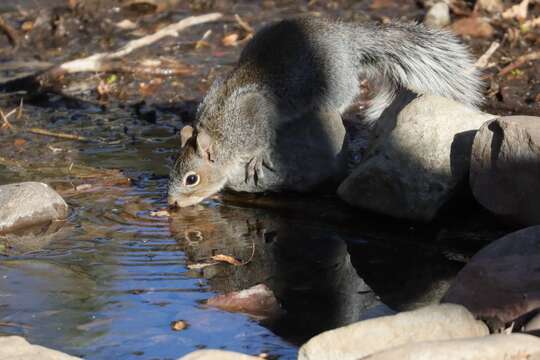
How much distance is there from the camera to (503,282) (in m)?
4.15

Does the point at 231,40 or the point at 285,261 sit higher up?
the point at 285,261

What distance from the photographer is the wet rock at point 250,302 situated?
14.9 feet

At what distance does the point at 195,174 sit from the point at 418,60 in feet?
5.40

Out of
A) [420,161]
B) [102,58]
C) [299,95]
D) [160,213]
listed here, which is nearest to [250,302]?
[420,161]

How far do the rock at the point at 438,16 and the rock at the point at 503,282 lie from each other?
15.3 ft

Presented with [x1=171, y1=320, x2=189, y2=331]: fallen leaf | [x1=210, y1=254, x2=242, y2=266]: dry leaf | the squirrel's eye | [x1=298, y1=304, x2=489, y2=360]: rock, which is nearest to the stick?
the squirrel's eye

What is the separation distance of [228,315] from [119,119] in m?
3.81

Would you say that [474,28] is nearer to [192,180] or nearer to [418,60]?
[418,60]

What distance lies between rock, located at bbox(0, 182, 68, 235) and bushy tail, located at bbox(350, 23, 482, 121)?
2.19m

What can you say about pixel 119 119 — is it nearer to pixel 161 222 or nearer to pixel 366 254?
pixel 161 222

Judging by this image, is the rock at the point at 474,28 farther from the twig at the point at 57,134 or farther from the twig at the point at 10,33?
the twig at the point at 10,33

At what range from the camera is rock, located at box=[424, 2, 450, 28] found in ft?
28.7

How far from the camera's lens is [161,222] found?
595 cm

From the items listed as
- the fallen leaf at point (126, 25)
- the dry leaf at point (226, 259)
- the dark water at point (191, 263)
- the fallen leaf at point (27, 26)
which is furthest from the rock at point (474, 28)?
the dry leaf at point (226, 259)
